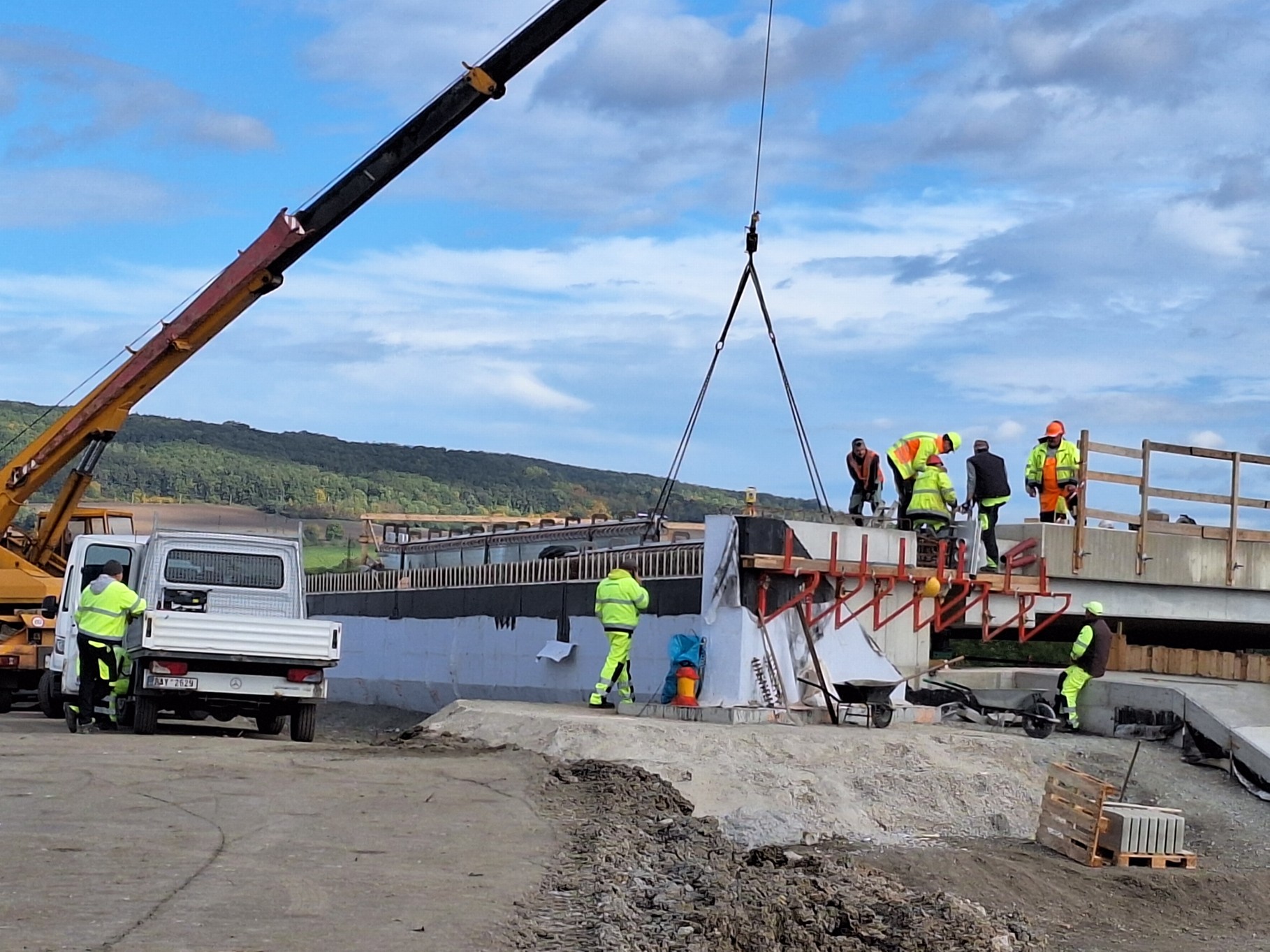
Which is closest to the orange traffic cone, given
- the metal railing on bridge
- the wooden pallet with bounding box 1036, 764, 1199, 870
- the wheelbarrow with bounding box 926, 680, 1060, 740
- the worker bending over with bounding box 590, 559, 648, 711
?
the worker bending over with bounding box 590, 559, 648, 711

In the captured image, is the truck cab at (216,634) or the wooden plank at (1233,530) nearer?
the truck cab at (216,634)

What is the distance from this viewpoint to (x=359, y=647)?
94.7 ft

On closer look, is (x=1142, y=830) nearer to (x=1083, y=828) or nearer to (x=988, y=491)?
(x=1083, y=828)

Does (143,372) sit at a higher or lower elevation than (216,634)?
higher

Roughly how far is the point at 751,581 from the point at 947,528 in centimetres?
341

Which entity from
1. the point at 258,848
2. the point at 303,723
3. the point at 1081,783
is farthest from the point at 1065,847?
the point at 303,723

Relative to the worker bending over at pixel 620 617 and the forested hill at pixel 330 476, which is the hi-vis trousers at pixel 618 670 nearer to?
the worker bending over at pixel 620 617

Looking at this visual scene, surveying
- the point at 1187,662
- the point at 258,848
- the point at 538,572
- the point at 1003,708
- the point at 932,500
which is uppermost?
the point at 932,500

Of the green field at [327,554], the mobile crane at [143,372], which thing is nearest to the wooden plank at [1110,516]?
the mobile crane at [143,372]

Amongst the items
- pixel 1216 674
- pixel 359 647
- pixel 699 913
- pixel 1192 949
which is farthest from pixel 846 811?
pixel 359 647

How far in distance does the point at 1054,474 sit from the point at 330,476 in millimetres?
72925

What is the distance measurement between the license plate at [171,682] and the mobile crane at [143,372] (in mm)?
3660

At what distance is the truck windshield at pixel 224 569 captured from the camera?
16.6m

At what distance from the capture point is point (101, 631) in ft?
50.8
